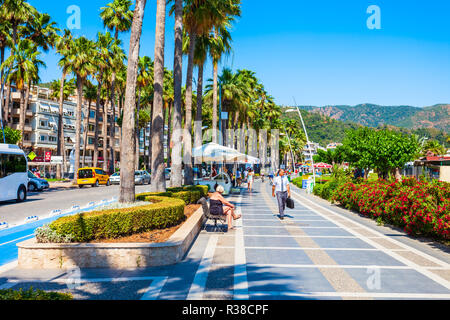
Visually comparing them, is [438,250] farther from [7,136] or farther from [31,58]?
[31,58]

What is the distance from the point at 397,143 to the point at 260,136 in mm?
49925

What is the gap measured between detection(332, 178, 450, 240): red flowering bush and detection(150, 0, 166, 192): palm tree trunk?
7772mm

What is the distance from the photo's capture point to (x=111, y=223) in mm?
7691

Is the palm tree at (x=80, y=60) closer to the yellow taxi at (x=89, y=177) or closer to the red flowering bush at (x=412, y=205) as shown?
the yellow taxi at (x=89, y=177)

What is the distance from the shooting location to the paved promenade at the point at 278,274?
5.43 meters

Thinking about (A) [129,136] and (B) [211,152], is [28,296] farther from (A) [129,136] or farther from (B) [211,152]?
(B) [211,152]

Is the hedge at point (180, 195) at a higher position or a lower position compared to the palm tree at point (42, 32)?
lower

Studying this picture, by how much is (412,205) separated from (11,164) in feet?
58.9

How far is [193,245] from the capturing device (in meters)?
8.91

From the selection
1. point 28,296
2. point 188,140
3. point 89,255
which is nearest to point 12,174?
point 188,140

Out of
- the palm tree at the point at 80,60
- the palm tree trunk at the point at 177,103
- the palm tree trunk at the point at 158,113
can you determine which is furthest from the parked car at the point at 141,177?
the palm tree trunk at the point at 158,113

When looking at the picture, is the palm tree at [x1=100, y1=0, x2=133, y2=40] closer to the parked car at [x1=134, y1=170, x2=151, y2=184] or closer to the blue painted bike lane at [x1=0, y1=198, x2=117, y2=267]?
the parked car at [x1=134, y1=170, x2=151, y2=184]

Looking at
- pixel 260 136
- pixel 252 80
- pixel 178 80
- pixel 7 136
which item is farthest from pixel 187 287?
pixel 260 136

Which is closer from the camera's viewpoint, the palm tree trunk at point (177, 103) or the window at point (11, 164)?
the palm tree trunk at point (177, 103)
